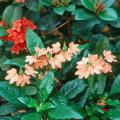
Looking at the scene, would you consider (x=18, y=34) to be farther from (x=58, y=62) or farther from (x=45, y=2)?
(x=58, y=62)

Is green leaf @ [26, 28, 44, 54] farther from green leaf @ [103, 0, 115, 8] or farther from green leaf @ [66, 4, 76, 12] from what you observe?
green leaf @ [103, 0, 115, 8]

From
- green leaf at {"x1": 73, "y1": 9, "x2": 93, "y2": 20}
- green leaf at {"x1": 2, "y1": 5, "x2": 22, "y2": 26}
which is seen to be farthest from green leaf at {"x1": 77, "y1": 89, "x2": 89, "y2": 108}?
green leaf at {"x1": 2, "y1": 5, "x2": 22, "y2": 26}

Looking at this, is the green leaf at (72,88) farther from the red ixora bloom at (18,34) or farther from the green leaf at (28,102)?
the red ixora bloom at (18,34)

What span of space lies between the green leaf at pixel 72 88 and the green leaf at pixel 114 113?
158 mm

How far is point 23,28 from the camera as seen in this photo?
5.85ft

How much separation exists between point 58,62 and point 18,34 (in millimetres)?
342

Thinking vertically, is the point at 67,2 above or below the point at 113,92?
above

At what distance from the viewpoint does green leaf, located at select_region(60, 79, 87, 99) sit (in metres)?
1.59

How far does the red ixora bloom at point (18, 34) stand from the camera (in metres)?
1.74

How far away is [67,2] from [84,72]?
0.45 m

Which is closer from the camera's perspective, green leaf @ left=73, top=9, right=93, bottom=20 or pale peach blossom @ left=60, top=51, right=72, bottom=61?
pale peach blossom @ left=60, top=51, right=72, bottom=61

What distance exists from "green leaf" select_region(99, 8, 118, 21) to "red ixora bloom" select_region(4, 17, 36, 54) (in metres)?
0.32

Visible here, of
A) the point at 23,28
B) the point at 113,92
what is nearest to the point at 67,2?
the point at 23,28

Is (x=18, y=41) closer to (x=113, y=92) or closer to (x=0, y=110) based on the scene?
(x=0, y=110)
